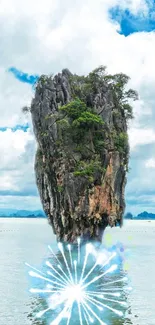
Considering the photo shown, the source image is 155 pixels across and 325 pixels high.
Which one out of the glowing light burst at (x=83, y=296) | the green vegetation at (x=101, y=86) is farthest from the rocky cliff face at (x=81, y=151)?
the glowing light burst at (x=83, y=296)

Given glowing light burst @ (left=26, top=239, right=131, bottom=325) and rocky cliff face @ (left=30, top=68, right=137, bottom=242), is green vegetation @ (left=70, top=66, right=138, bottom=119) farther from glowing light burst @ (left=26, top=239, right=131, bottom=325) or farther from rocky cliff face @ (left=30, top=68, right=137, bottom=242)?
glowing light burst @ (left=26, top=239, right=131, bottom=325)

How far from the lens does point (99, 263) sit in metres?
35.1

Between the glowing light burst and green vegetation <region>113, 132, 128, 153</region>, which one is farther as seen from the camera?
green vegetation <region>113, 132, 128, 153</region>

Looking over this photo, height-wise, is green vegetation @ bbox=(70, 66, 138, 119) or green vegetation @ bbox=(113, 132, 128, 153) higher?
green vegetation @ bbox=(70, 66, 138, 119)

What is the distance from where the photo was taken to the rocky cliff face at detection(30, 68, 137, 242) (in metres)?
39.8

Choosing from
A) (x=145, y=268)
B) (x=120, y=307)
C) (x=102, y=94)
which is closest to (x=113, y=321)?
(x=120, y=307)

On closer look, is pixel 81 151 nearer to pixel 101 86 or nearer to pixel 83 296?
pixel 101 86

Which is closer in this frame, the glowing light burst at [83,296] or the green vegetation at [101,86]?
the glowing light burst at [83,296]

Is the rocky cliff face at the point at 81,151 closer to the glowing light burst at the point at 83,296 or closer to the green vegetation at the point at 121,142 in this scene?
the green vegetation at the point at 121,142

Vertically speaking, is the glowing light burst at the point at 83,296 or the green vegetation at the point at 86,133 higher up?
the green vegetation at the point at 86,133

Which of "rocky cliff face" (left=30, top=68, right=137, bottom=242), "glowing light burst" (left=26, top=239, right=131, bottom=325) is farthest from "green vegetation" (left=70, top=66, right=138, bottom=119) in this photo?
"glowing light burst" (left=26, top=239, right=131, bottom=325)

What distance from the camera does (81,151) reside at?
40.7 meters

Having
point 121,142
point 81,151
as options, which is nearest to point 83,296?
point 81,151

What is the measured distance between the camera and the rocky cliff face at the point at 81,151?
39.8 metres
